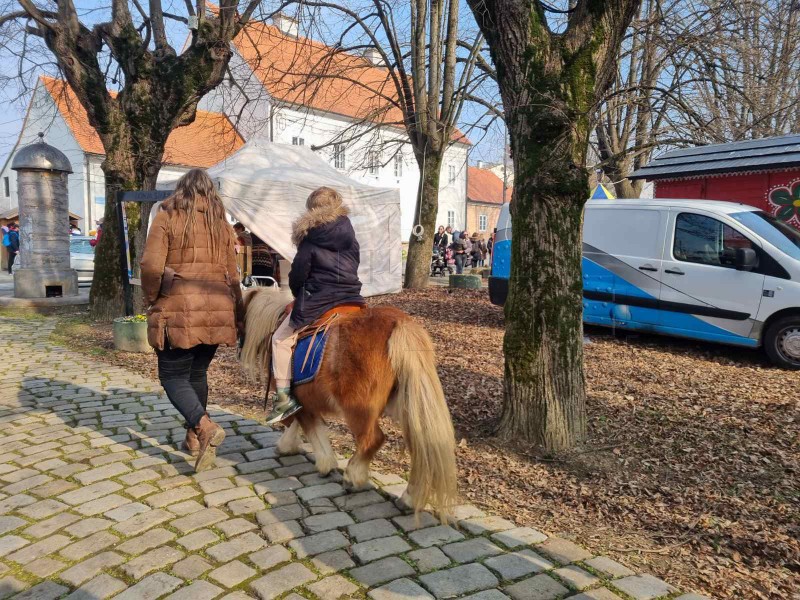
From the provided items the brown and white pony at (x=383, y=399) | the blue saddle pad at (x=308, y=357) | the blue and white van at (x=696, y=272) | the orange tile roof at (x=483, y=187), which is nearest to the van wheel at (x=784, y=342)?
the blue and white van at (x=696, y=272)

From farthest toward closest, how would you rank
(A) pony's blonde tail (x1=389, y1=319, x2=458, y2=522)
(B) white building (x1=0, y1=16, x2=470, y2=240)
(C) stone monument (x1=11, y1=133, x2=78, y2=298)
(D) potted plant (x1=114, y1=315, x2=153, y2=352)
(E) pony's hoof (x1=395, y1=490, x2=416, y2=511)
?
(C) stone monument (x1=11, y1=133, x2=78, y2=298) < (B) white building (x1=0, y1=16, x2=470, y2=240) < (D) potted plant (x1=114, y1=315, x2=153, y2=352) < (E) pony's hoof (x1=395, y1=490, x2=416, y2=511) < (A) pony's blonde tail (x1=389, y1=319, x2=458, y2=522)

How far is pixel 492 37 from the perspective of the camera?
4508 millimetres

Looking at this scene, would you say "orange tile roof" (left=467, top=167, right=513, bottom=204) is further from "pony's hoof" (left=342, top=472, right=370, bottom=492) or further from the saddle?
"pony's hoof" (left=342, top=472, right=370, bottom=492)

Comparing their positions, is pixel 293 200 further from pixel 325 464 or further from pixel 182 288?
pixel 325 464

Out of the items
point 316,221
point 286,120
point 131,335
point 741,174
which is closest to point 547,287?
point 316,221

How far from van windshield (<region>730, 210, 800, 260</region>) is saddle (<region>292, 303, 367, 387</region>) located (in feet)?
20.2

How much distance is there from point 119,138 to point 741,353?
1002 centimetres

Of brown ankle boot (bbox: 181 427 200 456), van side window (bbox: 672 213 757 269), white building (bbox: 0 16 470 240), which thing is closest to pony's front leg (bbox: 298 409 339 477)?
brown ankle boot (bbox: 181 427 200 456)

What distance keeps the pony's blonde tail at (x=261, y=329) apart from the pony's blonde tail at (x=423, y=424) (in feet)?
3.63

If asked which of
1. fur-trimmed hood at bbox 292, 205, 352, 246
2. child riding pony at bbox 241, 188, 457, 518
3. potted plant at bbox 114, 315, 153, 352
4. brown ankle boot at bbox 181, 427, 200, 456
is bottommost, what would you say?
brown ankle boot at bbox 181, 427, 200, 456

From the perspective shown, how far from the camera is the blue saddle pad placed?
381 centimetres

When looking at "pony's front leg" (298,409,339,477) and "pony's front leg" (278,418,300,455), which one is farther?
"pony's front leg" (278,418,300,455)

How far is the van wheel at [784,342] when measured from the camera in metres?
7.23

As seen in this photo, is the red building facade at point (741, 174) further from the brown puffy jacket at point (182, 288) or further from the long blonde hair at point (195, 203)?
the brown puffy jacket at point (182, 288)
